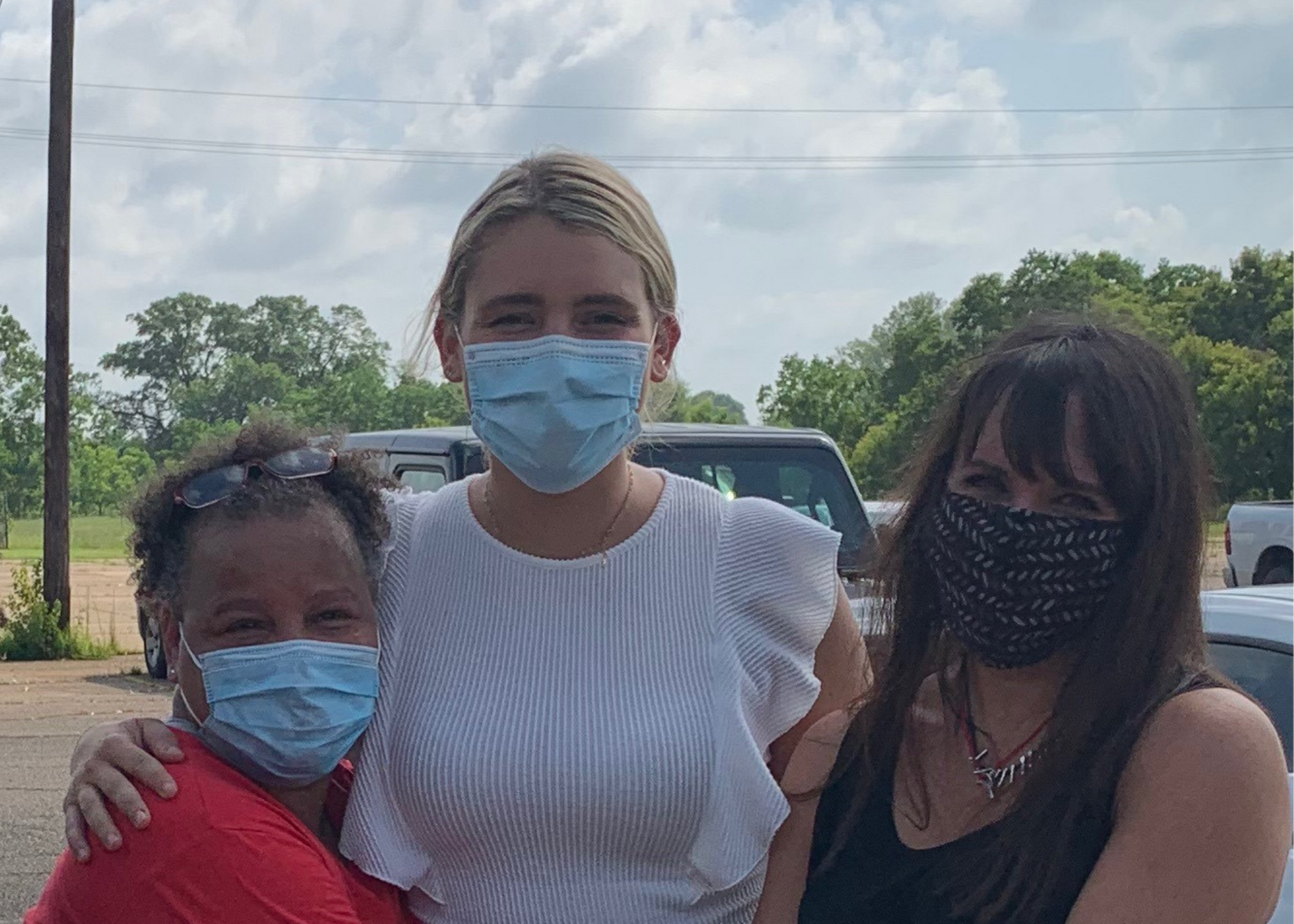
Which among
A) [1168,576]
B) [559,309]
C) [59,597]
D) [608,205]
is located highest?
[608,205]

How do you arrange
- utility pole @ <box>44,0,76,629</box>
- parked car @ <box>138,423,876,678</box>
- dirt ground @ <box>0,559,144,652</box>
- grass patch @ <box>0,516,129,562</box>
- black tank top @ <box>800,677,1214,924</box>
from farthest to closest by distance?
grass patch @ <box>0,516,129,562</box>
dirt ground @ <box>0,559,144,652</box>
utility pole @ <box>44,0,76,629</box>
parked car @ <box>138,423,876,678</box>
black tank top @ <box>800,677,1214,924</box>

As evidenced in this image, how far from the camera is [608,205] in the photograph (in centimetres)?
232

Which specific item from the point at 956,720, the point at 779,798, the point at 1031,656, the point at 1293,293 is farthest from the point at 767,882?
the point at 1293,293

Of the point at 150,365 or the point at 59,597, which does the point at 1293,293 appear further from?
the point at 150,365

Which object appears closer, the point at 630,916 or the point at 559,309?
the point at 630,916

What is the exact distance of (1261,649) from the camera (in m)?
3.70

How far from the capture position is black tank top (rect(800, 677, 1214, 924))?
5.97 ft

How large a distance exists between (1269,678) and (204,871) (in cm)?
283

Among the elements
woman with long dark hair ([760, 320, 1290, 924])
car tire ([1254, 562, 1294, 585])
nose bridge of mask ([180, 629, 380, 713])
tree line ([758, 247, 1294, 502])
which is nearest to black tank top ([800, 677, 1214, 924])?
woman with long dark hair ([760, 320, 1290, 924])

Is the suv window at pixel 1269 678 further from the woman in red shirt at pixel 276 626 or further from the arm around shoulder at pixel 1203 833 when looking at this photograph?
the woman in red shirt at pixel 276 626

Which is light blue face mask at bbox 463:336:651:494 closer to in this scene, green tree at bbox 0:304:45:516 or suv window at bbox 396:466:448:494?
suv window at bbox 396:466:448:494

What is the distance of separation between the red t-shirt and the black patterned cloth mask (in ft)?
3.13

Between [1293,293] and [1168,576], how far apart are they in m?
41.9

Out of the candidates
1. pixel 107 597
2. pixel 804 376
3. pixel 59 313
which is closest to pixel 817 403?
pixel 804 376
